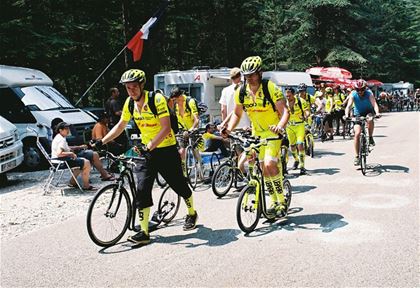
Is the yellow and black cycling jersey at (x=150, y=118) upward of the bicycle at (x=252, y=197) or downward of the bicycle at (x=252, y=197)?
upward

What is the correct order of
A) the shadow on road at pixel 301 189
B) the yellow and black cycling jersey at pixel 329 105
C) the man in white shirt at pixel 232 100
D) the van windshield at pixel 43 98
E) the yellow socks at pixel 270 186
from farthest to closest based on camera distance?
the yellow and black cycling jersey at pixel 329 105, the van windshield at pixel 43 98, the man in white shirt at pixel 232 100, the shadow on road at pixel 301 189, the yellow socks at pixel 270 186

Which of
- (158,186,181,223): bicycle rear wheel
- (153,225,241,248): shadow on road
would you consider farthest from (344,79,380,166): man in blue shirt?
(153,225,241,248): shadow on road

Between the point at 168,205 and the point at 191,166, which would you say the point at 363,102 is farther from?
the point at 168,205

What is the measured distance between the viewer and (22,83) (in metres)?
13.4

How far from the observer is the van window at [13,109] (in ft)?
42.2

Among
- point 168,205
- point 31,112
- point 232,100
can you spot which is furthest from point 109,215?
point 31,112

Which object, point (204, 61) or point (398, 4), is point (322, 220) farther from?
point (398, 4)

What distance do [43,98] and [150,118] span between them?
882 cm

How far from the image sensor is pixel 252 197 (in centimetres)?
588

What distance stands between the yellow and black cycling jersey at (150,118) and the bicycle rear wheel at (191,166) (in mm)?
3413

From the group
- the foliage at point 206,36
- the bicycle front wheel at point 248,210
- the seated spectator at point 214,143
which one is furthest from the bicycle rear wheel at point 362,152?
the foliage at point 206,36

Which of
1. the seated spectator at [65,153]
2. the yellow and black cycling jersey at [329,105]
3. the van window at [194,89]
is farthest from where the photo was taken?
the yellow and black cycling jersey at [329,105]

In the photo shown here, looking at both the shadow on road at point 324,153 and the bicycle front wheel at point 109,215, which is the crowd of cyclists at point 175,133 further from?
the shadow on road at point 324,153

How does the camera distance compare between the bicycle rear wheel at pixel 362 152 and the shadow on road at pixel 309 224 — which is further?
the bicycle rear wheel at pixel 362 152
